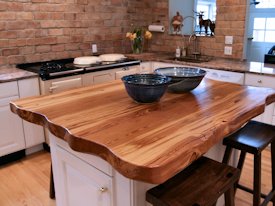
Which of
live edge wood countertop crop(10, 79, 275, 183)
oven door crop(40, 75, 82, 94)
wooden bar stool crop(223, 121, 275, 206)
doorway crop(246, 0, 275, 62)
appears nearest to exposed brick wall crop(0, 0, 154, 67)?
oven door crop(40, 75, 82, 94)

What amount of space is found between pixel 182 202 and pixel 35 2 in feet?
9.62

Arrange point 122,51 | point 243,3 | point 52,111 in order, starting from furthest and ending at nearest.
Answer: point 122,51 < point 243,3 < point 52,111

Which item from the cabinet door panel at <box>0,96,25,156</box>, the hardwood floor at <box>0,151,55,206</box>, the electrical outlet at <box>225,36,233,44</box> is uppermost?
the electrical outlet at <box>225,36,233,44</box>

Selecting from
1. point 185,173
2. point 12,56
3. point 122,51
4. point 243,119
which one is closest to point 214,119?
point 243,119

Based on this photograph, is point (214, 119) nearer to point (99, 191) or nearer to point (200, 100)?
point (200, 100)

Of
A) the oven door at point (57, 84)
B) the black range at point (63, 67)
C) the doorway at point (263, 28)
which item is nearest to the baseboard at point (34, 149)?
the oven door at point (57, 84)

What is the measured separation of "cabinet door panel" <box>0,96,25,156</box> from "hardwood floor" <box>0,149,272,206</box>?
0.62 ft

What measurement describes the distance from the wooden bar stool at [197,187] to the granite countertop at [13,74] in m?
1.98

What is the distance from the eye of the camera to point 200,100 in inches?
64.4

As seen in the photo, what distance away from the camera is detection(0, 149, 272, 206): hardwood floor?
88.1 inches

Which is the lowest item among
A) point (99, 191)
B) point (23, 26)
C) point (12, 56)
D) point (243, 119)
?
point (99, 191)

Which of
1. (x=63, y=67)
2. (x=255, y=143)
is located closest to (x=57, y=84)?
(x=63, y=67)

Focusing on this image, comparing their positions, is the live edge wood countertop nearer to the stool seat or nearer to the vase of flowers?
the stool seat

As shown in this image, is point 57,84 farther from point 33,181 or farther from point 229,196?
point 229,196
